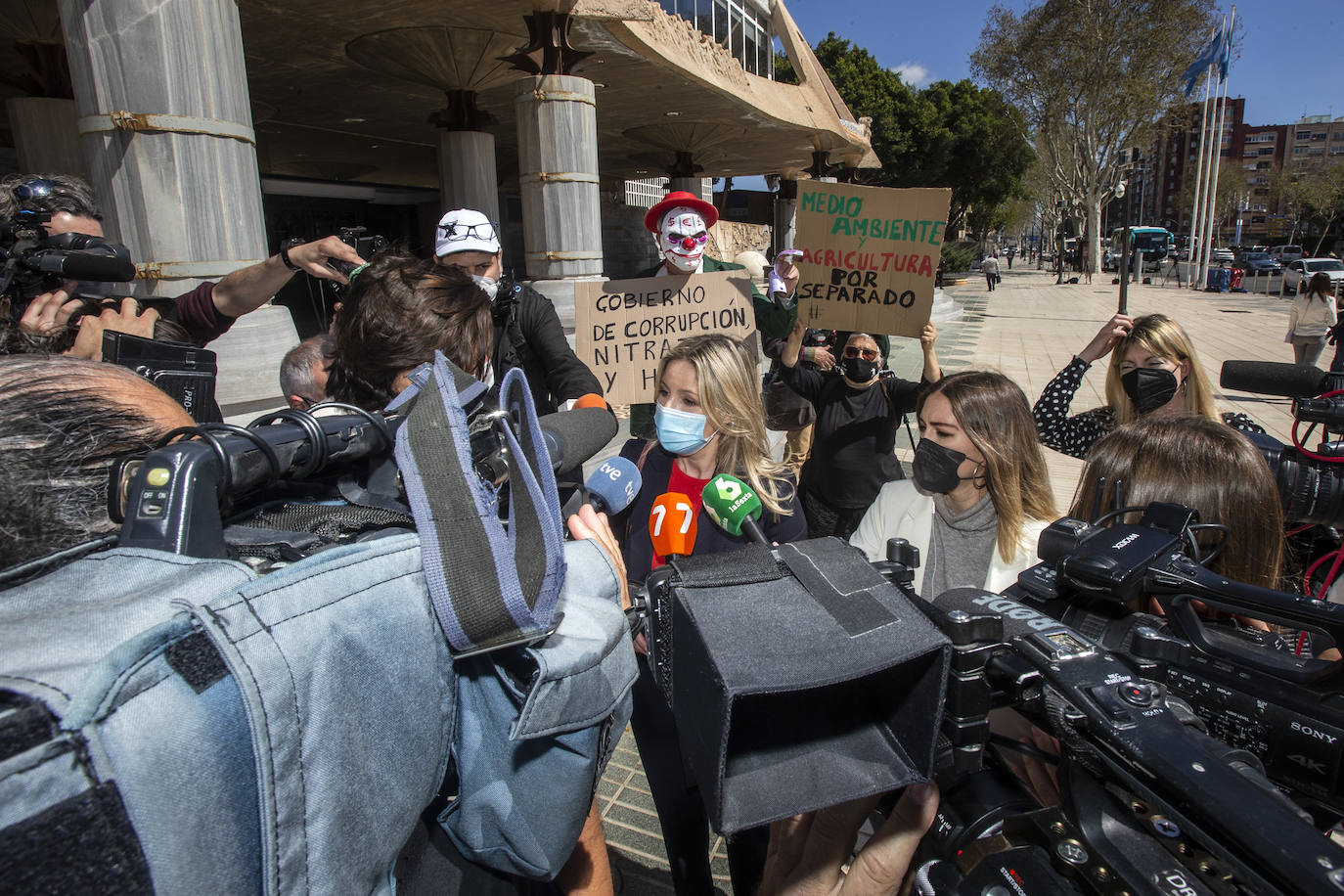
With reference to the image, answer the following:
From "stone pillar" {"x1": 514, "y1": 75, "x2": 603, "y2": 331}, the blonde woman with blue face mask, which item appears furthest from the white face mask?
"stone pillar" {"x1": 514, "y1": 75, "x2": 603, "y2": 331}

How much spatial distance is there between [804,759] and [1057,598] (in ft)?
1.87

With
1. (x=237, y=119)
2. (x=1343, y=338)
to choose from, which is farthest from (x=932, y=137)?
(x=237, y=119)

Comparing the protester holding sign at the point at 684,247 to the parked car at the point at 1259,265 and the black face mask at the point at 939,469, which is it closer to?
the black face mask at the point at 939,469

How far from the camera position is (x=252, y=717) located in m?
0.57

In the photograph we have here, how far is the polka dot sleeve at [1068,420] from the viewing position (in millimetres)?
2957

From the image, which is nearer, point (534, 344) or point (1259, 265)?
point (534, 344)

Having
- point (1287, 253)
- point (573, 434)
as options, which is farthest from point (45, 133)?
point (1287, 253)

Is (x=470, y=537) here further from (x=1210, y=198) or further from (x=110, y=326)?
(x=1210, y=198)

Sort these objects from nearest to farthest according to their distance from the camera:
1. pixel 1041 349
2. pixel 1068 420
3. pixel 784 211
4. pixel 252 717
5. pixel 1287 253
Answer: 1. pixel 252 717
2. pixel 1068 420
3. pixel 1041 349
4. pixel 784 211
5. pixel 1287 253

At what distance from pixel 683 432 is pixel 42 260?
1.72 m

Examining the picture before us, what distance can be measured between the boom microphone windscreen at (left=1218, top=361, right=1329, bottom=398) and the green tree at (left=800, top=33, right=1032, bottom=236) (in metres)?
34.1

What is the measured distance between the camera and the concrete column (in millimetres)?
10125

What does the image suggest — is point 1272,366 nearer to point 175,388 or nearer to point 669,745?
point 669,745

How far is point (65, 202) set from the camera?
2.17 meters
